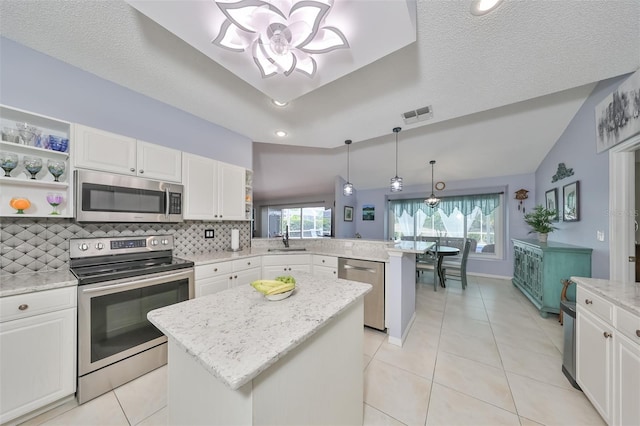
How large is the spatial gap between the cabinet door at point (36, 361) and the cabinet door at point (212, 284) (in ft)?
2.72

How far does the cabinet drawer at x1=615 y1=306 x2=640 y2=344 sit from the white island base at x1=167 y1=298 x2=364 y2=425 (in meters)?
1.45

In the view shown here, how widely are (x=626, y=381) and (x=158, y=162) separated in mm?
3746

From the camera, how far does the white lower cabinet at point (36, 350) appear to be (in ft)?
4.20

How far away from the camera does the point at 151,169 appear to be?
2131mm

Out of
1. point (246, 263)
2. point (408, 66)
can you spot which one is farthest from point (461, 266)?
point (246, 263)

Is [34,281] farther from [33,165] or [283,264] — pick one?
[283,264]

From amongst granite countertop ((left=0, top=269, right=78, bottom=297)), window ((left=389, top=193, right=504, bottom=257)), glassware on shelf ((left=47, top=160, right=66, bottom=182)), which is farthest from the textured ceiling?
window ((left=389, top=193, right=504, bottom=257))

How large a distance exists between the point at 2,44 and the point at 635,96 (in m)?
5.05

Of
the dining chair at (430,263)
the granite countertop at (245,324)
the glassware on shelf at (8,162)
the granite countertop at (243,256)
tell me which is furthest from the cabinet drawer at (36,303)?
the dining chair at (430,263)

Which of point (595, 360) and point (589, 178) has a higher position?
point (589, 178)

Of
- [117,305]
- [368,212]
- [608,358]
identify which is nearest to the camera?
[608,358]

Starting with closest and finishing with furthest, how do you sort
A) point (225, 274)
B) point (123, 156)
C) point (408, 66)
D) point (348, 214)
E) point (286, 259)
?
point (408, 66) < point (123, 156) < point (225, 274) < point (286, 259) < point (348, 214)

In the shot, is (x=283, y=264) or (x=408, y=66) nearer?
(x=408, y=66)

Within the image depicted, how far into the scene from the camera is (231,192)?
2842 mm
